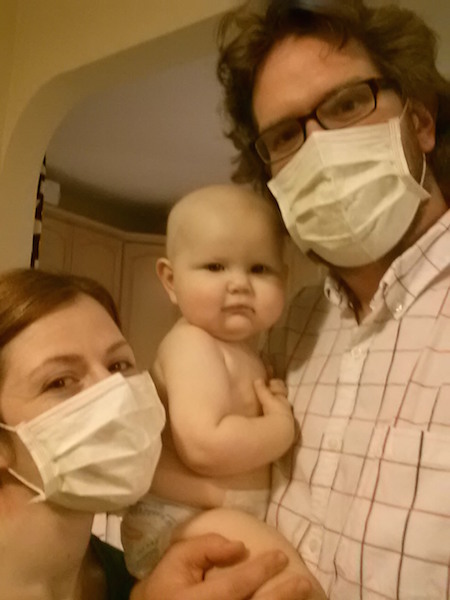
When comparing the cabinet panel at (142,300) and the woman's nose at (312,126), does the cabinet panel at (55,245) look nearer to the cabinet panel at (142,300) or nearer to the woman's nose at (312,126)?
the cabinet panel at (142,300)

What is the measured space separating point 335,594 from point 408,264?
485 mm

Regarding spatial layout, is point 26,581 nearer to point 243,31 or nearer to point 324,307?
point 324,307

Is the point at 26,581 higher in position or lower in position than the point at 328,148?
lower

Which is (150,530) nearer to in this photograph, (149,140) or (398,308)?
(398,308)

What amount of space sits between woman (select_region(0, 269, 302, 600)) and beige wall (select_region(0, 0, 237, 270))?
1.00 meters

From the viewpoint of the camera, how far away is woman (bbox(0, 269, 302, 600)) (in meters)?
1.00

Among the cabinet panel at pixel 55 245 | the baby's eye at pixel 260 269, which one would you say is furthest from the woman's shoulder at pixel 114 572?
the cabinet panel at pixel 55 245

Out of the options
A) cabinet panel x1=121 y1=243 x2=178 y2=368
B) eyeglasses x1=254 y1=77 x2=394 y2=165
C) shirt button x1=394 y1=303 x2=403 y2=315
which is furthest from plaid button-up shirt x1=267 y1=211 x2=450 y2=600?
cabinet panel x1=121 y1=243 x2=178 y2=368

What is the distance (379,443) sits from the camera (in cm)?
97

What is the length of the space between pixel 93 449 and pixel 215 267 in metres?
0.37

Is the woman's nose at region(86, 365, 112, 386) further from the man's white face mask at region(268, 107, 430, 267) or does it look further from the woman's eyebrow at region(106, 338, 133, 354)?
the man's white face mask at region(268, 107, 430, 267)

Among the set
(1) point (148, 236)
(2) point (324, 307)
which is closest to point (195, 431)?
(2) point (324, 307)

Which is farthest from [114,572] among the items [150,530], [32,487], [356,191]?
[356,191]

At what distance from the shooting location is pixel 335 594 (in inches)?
37.9
